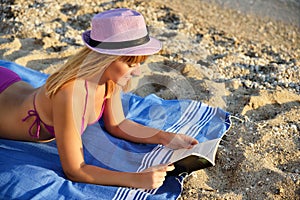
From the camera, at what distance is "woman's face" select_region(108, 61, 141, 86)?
2020mm

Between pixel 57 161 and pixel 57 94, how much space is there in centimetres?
43

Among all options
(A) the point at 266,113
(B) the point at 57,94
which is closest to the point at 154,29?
(A) the point at 266,113

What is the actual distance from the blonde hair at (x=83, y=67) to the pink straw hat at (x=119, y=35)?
0.11ft

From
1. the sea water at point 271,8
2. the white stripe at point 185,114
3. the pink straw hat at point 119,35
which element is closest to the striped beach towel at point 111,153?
the white stripe at point 185,114

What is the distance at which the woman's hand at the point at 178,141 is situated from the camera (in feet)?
7.70

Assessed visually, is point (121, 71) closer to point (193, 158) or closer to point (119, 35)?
point (119, 35)

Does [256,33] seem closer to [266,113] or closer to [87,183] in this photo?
[266,113]

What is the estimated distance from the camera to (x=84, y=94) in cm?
208

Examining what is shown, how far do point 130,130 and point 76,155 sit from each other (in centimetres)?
52

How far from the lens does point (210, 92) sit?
310 centimetres

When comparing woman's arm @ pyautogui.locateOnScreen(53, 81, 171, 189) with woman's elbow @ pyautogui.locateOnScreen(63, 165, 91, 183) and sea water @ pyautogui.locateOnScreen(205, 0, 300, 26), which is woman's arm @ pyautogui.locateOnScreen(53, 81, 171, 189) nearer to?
woman's elbow @ pyautogui.locateOnScreen(63, 165, 91, 183)

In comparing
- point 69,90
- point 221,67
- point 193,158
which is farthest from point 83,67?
point 221,67

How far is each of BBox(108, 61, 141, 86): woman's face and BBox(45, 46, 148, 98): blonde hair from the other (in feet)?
0.07

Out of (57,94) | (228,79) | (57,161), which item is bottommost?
(228,79)
